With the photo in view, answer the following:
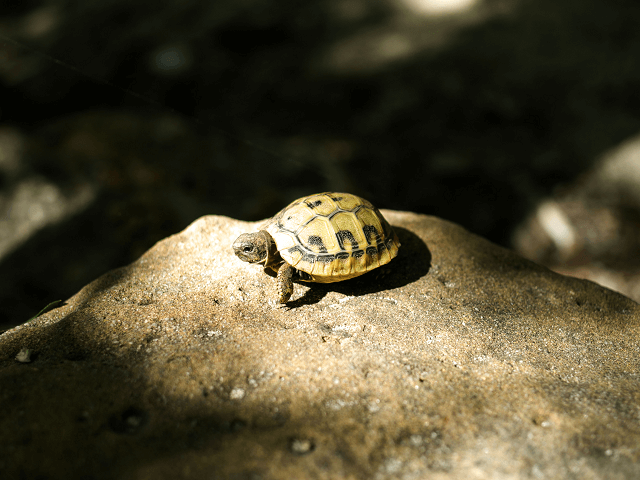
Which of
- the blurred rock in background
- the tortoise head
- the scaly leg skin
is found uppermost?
the tortoise head

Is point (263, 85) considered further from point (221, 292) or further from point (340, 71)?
point (221, 292)

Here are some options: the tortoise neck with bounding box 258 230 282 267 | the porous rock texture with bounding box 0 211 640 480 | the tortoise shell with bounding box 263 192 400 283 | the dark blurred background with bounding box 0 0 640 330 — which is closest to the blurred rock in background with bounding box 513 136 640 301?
the dark blurred background with bounding box 0 0 640 330

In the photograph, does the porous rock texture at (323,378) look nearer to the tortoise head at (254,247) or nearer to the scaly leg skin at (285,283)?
the scaly leg skin at (285,283)

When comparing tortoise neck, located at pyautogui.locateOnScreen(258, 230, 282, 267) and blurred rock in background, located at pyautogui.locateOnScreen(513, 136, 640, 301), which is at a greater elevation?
tortoise neck, located at pyautogui.locateOnScreen(258, 230, 282, 267)

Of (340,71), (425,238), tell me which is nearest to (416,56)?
(340,71)

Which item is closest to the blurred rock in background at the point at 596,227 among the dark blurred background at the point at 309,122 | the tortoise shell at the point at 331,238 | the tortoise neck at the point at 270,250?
the dark blurred background at the point at 309,122

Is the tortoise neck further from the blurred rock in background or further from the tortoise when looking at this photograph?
the blurred rock in background

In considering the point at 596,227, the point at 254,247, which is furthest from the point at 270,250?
the point at 596,227
